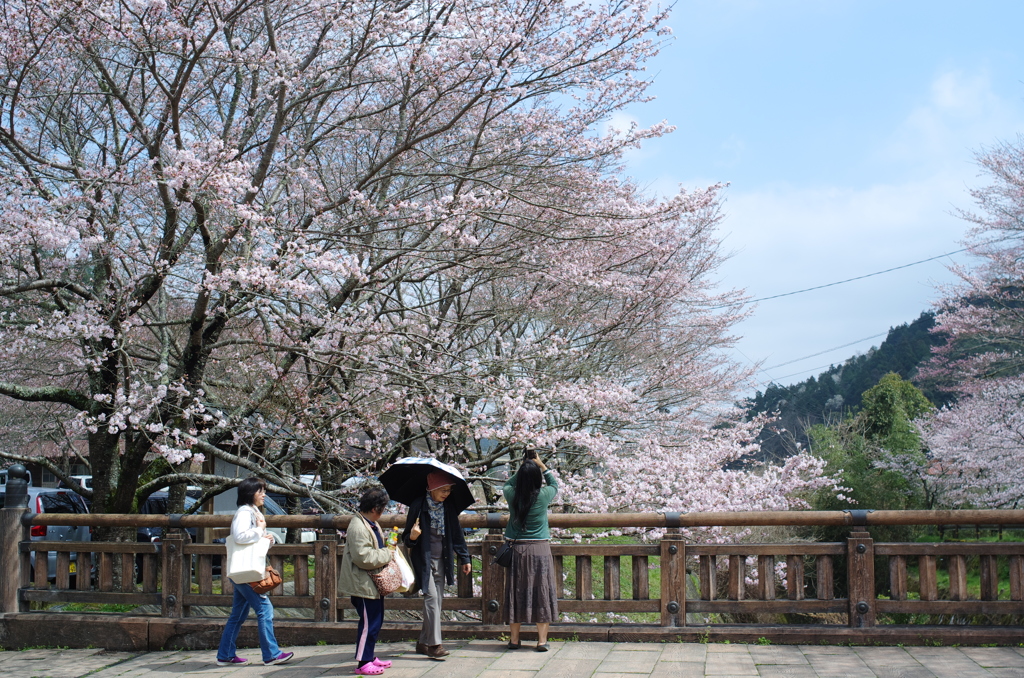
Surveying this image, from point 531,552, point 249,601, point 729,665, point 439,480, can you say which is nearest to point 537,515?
point 531,552

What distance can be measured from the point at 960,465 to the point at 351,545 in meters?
22.4

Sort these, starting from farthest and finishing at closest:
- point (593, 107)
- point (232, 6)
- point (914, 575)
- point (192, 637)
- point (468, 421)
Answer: point (914, 575), point (593, 107), point (468, 421), point (232, 6), point (192, 637)

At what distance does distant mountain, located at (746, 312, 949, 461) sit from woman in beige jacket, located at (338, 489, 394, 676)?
134ft

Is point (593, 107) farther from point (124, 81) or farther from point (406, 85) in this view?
point (124, 81)

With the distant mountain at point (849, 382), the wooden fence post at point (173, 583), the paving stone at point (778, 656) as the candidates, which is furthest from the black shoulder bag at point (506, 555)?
the distant mountain at point (849, 382)

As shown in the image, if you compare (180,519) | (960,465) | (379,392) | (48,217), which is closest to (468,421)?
(379,392)

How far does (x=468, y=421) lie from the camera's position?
1010 cm

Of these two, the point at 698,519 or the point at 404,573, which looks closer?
the point at 404,573

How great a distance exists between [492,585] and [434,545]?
882mm

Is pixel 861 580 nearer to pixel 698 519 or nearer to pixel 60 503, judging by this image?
pixel 698 519

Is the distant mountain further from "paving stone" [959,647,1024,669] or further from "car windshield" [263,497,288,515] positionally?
"paving stone" [959,647,1024,669]

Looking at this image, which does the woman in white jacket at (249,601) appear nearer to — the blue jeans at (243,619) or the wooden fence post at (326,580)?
the blue jeans at (243,619)

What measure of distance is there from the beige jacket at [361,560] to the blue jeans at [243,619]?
2.71 ft

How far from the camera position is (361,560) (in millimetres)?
5742
